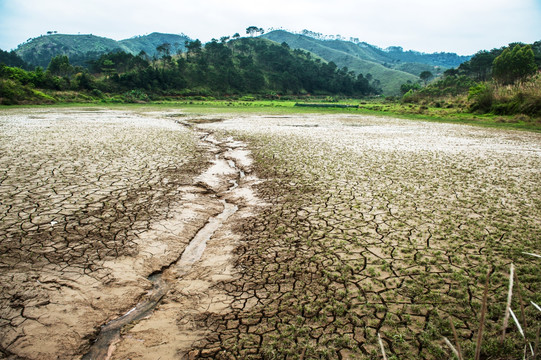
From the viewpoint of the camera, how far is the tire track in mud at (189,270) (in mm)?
3275

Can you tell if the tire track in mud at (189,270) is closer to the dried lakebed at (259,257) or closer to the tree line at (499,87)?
the dried lakebed at (259,257)

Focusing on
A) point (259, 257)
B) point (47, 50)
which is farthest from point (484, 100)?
point (47, 50)

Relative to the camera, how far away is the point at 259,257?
16.1 ft

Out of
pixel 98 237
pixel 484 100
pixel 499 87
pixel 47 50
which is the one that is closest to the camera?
pixel 98 237

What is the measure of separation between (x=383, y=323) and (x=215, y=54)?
11432 centimetres

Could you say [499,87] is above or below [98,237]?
above

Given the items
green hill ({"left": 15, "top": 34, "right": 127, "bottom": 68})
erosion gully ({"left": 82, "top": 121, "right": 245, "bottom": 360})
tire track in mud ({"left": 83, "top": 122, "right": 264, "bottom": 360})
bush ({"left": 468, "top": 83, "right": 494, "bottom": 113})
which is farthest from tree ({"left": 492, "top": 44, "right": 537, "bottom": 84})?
green hill ({"left": 15, "top": 34, "right": 127, "bottom": 68})

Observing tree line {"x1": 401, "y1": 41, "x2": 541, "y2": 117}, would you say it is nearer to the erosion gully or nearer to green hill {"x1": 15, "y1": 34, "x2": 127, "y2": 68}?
the erosion gully

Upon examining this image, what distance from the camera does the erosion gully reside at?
335 cm

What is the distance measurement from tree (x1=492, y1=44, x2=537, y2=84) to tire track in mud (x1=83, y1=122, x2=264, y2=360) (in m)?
50.7

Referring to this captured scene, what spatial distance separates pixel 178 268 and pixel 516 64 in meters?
56.7

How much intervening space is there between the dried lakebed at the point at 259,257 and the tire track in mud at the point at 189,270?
0.03m

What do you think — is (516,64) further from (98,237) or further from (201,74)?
(201,74)

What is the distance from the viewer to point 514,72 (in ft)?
148
